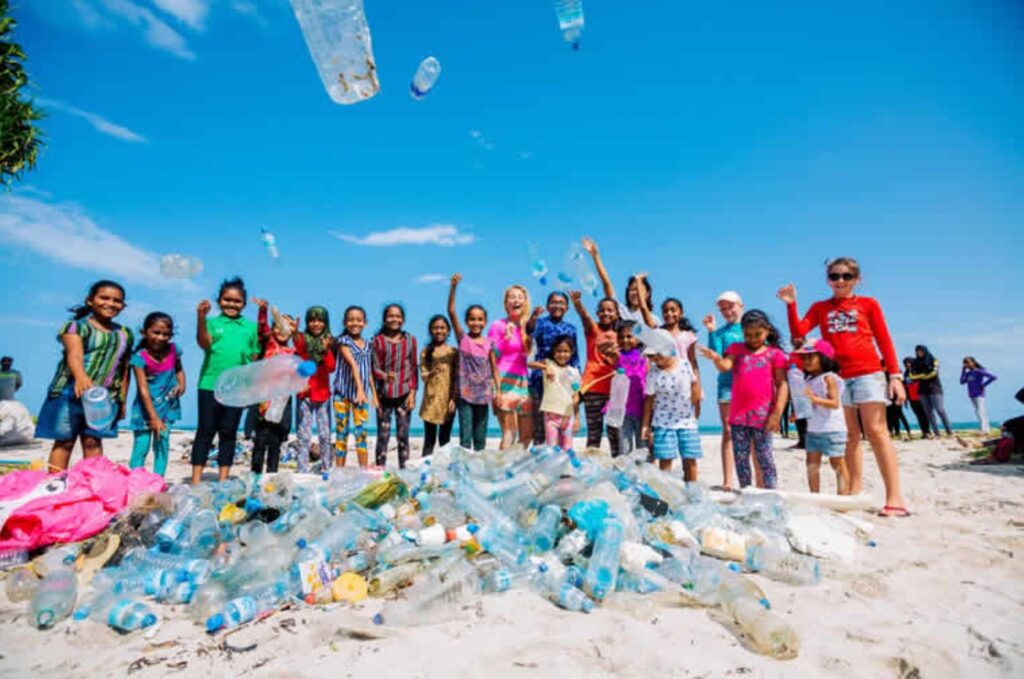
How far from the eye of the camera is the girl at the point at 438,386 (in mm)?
→ 6074

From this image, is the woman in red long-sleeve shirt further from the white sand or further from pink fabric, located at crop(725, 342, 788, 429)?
the white sand

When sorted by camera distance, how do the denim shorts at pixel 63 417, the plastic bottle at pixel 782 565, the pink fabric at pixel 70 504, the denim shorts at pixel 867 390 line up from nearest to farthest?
the plastic bottle at pixel 782 565 < the pink fabric at pixel 70 504 < the denim shorts at pixel 63 417 < the denim shorts at pixel 867 390

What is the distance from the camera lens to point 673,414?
4.92 metres

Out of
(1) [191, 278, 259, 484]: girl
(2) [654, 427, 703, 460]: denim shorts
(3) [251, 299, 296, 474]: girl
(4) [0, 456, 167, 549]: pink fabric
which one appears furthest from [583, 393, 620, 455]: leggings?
(4) [0, 456, 167, 549]: pink fabric

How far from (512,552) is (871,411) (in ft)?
10.8

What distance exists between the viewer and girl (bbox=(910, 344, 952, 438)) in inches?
467

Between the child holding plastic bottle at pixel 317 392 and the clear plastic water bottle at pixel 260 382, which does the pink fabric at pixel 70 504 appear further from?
the child holding plastic bottle at pixel 317 392

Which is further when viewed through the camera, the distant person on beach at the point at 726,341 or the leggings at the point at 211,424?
the distant person on beach at the point at 726,341

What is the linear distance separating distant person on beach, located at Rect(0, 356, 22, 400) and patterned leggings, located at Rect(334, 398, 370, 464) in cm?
915

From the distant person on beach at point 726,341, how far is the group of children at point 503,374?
16 millimetres

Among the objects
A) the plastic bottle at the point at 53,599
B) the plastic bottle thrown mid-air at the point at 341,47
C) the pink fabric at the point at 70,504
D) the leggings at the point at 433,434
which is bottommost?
the plastic bottle at the point at 53,599

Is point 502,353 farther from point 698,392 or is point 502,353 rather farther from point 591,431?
point 698,392

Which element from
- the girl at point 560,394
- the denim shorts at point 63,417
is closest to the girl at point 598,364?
the girl at point 560,394

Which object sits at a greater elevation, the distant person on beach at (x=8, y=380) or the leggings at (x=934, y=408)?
the distant person on beach at (x=8, y=380)
